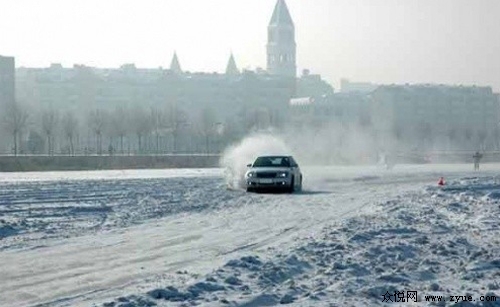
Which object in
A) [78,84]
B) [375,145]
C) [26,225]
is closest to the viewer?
[26,225]

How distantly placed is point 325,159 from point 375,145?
1229 inches

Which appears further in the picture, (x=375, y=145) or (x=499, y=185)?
(x=375, y=145)

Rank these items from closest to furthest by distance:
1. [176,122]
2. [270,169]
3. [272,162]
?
[270,169]
[272,162]
[176,122]

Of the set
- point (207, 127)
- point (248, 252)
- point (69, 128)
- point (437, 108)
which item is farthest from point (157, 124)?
point (248, 252)

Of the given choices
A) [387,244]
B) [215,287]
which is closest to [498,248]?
[387,244]

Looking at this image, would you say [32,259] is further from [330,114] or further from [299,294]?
[330,114]

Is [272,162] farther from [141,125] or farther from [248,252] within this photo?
[141,125]

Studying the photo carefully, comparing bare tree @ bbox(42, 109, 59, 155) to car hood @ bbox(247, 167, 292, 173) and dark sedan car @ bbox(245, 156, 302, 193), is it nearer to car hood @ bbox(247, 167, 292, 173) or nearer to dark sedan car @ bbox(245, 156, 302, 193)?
car hood @ bbox(247, 167, 292, 173)

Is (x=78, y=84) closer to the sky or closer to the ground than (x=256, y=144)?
closer to the sky

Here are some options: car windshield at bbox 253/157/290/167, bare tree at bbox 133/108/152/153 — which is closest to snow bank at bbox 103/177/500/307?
car windshield at bbox 253/157/290/167

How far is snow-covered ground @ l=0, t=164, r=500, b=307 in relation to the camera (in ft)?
36.4

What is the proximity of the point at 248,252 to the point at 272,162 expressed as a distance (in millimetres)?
22072

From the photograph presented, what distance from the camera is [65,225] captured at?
2025 centimetres

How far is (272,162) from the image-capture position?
36812mm
